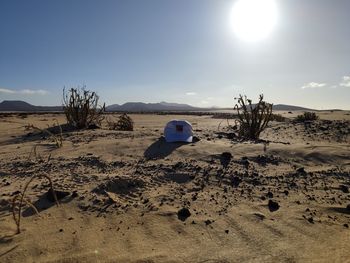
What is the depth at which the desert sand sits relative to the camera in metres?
2.73

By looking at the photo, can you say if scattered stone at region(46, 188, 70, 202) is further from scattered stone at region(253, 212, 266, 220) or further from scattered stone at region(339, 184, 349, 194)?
scattered stone at region(339, 184, 349, 194)

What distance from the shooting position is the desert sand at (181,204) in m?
2.73

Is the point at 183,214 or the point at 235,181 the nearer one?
the point at 183,214

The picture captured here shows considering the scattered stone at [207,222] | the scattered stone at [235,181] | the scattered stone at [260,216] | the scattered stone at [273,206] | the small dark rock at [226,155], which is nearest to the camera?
the scattered stone at [207,222]

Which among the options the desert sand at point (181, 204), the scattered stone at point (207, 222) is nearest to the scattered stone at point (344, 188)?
the desert sand at point (181, 204)

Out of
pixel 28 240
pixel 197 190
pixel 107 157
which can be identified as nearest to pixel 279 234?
pixel 197 190

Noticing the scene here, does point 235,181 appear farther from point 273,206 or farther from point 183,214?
point 183,214

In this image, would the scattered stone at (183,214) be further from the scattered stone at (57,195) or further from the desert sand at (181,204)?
the scattered stone at (57,195)

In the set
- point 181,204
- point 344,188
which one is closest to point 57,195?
point 181,204

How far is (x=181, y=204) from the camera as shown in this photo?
360 cm

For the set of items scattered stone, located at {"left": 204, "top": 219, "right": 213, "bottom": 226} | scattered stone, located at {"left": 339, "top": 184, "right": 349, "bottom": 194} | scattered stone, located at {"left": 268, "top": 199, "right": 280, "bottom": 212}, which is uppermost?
scattered stone, located at {"left": 339, "top": 184, "right": 349, "bottom": 194}

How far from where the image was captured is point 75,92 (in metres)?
9.96

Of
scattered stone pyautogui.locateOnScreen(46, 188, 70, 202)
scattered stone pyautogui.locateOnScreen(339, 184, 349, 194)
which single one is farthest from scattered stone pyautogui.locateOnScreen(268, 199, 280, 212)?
scattered stone pyautogui.locateOnScreen(46, 188, 70, 202)

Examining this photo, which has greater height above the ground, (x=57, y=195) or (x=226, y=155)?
(x=226, y=155)
